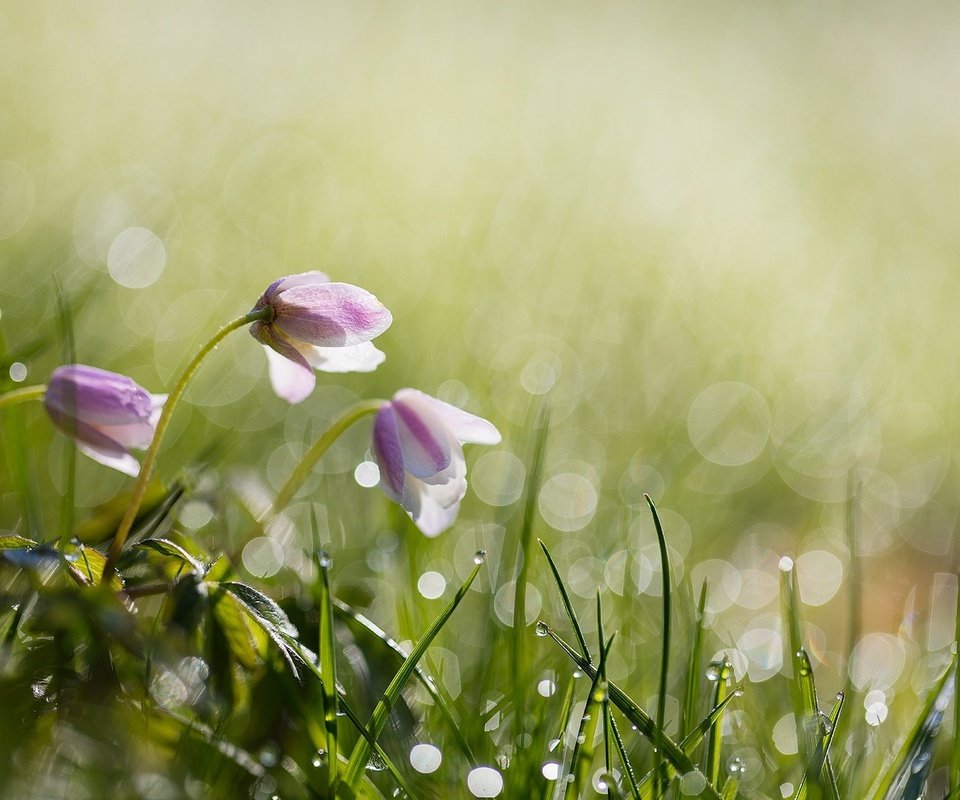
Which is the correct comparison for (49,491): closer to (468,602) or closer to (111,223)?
(468,602)

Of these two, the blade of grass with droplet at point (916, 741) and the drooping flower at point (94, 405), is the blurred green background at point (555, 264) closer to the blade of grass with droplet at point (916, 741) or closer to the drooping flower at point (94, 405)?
the drooping flower at point (94, 405)

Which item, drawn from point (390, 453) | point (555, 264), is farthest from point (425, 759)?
point (555, 264)

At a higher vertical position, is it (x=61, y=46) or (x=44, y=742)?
(x=44, y=742)

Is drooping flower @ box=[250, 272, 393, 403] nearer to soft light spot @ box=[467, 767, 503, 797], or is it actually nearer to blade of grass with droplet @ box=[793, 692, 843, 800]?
soft light spot @ box=[467, 767, 503, 797]

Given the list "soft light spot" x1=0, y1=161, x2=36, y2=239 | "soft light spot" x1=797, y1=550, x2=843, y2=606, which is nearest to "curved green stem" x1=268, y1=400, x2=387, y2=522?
"soft light spot" x1=797, y1=550, x2=843, y2=606

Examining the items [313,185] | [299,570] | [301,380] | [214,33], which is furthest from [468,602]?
[214,33]

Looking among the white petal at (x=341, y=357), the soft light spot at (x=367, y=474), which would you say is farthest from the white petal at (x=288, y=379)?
the soft light spot at (x=367, y=474)

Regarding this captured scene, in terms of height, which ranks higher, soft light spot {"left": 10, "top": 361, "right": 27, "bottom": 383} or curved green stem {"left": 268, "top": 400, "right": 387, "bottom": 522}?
curved green stem {"left": 268, "top": 400, "right": 387, "bottom": 522}
